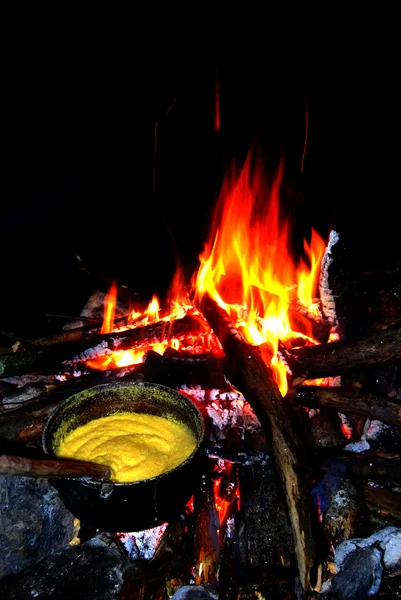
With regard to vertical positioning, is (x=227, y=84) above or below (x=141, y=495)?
above

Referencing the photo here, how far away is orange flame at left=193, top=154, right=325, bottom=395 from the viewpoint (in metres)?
4.99

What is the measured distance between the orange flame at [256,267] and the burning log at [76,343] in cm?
67

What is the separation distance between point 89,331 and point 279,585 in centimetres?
381

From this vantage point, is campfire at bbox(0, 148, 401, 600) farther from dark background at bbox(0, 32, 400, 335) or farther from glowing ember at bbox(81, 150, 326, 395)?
dark background at bbox(0, 32, 400, 335)

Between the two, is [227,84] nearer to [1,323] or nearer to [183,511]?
[1,323]

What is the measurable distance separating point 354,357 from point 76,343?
134 inches

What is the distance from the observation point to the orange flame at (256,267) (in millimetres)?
4992

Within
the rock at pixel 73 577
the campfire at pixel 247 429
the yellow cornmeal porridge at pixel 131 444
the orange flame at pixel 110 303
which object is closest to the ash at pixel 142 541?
the campfire at pixel 247 429

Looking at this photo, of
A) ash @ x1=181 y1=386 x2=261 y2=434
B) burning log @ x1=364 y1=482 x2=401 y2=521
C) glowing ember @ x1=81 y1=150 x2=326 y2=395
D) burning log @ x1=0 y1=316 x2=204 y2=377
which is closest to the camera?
burning log @ x1=364 y1=482 x2=401 y2=521

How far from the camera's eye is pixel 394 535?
2645 millimetres

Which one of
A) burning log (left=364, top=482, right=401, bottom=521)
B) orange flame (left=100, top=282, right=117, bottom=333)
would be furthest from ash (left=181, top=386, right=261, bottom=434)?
orange flame (left=100, top=282, right=117, bottom=333)

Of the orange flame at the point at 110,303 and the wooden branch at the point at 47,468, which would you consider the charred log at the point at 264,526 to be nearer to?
the wooden branch at the point at 47,468


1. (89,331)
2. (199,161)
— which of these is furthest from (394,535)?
(199,161)

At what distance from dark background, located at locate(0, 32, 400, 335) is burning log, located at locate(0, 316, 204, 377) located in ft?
4.99
